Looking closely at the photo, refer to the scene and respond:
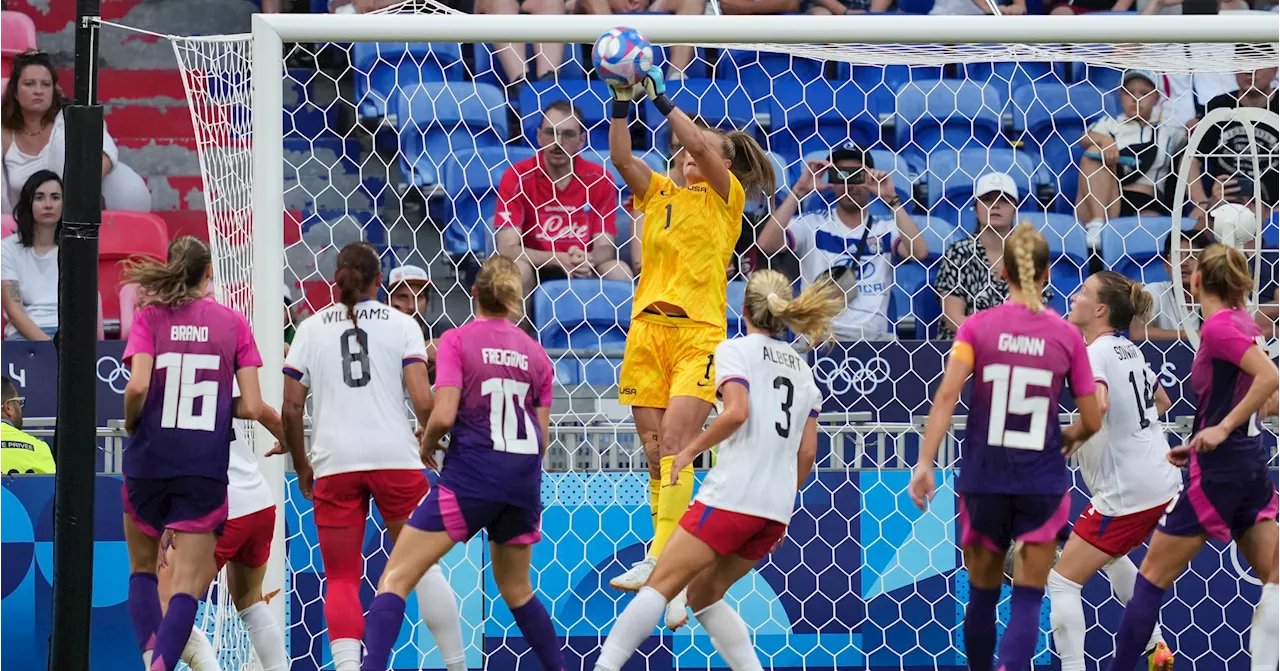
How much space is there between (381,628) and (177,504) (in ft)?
2.86

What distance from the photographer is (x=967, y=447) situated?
5.12 m

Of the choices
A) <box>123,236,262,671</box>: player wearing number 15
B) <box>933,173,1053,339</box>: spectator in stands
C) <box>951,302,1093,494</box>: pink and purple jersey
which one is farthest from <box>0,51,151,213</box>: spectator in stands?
<box>951,302,1093,494</box>: pink and purple jersey

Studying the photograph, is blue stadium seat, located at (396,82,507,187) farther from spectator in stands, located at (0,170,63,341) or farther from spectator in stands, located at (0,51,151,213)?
spectator in stands, located at (0,170,63,341)

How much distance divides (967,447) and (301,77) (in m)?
5.96

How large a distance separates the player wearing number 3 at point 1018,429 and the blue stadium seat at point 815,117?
157 inches

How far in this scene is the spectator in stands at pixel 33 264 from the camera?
343 inches

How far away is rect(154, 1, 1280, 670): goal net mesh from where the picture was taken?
673cm

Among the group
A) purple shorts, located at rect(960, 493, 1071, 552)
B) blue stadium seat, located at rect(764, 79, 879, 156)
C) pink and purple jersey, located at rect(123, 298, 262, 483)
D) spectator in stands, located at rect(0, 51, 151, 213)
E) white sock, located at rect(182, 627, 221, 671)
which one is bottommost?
white sock, located at rect(182, 627, 221, 671)

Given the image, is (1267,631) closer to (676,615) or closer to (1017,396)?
(1017,396)

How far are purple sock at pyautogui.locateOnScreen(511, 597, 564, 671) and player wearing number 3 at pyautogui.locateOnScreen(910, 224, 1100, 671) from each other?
4.71ft

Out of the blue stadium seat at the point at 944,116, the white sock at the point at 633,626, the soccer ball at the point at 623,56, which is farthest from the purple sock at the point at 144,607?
the blue stadium seat at the point at 944,116

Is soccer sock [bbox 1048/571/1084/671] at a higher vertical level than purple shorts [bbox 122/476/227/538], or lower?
lower

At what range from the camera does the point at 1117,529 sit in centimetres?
606

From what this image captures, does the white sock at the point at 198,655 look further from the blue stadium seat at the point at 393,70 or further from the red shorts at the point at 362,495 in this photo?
the blue stadium seat at the point at 393,70
